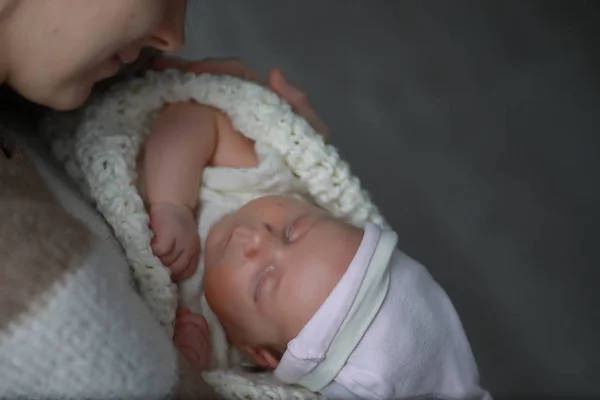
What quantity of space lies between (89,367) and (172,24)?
25cm

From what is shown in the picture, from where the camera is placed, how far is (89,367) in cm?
43

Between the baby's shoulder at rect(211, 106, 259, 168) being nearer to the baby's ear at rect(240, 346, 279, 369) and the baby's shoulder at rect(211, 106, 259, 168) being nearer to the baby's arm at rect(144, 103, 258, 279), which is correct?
the baby's arm at rect(144, 103, 258, 279)

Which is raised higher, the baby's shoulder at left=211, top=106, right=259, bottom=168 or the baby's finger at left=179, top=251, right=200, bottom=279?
the baby's shoulder at left=211, top=106, right=259, bottom=168

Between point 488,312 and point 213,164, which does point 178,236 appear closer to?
point 213,164

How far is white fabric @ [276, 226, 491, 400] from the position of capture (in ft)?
2.10

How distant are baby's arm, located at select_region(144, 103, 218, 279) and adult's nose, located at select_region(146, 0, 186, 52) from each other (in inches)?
6.4

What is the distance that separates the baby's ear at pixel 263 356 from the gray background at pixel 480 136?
44 cm

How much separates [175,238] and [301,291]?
0.41ft

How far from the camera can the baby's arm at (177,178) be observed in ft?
2.21

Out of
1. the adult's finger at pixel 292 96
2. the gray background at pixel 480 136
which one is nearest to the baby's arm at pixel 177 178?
the adult's finger at pixel 292 96

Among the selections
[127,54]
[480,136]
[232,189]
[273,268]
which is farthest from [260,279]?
[480,136]

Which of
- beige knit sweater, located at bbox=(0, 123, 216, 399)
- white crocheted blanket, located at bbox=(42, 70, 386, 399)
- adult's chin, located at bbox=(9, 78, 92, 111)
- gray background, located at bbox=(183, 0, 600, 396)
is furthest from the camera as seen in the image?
gray background, located at bbox=(183, 0, 600, 396)

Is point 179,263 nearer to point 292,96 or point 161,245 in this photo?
point 161,245

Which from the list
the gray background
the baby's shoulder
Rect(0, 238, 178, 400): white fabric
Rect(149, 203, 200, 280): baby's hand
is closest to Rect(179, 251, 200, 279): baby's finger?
Rect(149, 203, 200, 280): baby's hand
